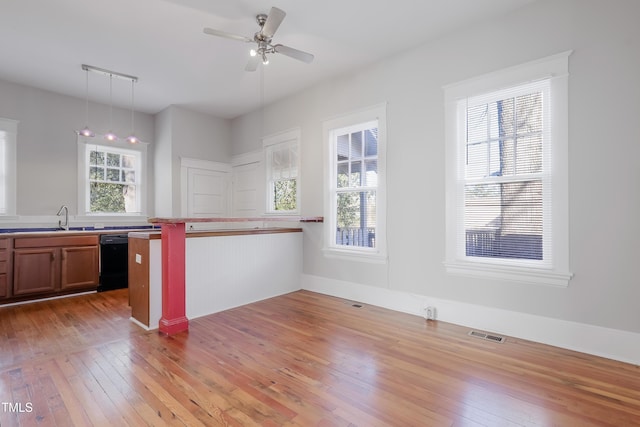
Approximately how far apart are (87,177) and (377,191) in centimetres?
480

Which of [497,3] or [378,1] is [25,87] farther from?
[497,3]

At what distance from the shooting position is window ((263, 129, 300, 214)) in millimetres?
5016

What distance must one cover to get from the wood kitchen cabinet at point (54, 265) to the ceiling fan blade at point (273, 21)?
158 inches

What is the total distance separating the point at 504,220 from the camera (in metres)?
3.03

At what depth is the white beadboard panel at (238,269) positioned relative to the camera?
349 centimetres

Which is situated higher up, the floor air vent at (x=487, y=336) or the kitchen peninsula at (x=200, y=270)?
the kitchen peninsula at (x=200, y=270)

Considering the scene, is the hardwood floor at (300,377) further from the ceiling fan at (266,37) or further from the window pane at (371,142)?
the ceiling fan at (266,37)

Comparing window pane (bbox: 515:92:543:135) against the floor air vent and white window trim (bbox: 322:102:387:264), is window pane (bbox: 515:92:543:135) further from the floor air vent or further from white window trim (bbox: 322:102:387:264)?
the floor air vent

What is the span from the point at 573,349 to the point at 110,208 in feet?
21.6

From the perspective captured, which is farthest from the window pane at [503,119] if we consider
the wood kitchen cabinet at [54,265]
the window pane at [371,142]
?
the wood kitchen cabinet at [54,265]

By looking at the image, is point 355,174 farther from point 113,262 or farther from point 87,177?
point 87,177

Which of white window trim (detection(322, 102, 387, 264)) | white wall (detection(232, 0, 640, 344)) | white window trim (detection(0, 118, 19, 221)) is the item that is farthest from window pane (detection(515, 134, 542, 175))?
white window trim (detection(0, 118, 19, 221))

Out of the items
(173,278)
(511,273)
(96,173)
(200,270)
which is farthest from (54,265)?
(511,273)

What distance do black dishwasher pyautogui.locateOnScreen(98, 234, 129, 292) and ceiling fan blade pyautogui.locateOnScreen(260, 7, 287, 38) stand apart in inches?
156
